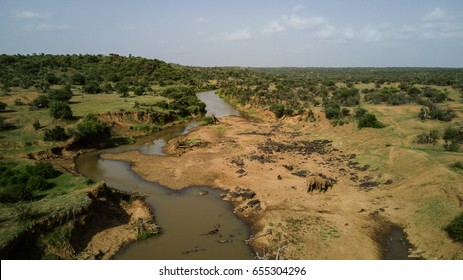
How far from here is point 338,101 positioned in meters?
47.2

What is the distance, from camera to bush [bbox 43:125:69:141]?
29609mm

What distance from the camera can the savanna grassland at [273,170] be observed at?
14812mm

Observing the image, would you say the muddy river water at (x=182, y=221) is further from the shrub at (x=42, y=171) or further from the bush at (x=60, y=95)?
the bush at (x=60, y=95)

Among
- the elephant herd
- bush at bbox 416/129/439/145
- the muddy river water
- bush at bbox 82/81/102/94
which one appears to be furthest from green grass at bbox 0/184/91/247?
bush at bbox 82/81/102/94

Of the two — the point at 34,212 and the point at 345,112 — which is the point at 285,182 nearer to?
the point at 34,212

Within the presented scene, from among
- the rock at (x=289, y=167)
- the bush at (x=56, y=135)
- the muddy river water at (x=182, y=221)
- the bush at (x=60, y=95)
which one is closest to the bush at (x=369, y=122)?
the rock at (x=289, y=167)

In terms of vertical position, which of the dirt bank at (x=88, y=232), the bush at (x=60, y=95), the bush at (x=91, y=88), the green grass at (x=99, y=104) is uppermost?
the bush at (x=91, y=88)

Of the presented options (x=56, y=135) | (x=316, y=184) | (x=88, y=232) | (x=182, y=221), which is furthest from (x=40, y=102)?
(x=316, y=184)

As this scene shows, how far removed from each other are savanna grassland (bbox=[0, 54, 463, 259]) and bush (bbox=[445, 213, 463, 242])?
0.06 m

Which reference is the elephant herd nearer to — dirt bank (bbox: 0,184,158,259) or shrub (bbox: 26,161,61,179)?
dirt bank (bbox: 0,184,158,259)

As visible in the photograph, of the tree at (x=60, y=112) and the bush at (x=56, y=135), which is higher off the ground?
the tree at (x=60, y=112)

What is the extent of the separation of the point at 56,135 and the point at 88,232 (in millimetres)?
17507

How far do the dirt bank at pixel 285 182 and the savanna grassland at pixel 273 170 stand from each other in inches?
3.0

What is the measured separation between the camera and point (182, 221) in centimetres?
1791
